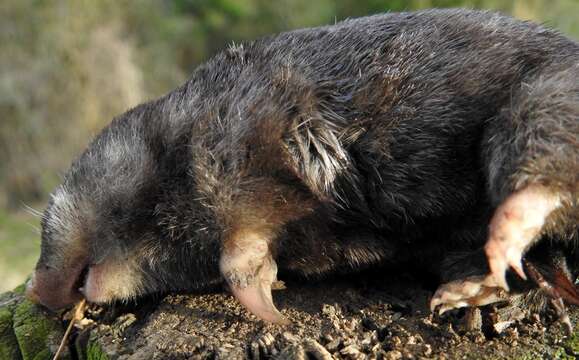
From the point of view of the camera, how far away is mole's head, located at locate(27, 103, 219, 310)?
8.30 ft

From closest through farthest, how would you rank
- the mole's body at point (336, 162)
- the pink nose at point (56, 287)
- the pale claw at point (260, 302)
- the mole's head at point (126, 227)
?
the pale claw at point (260, 302)
the mole's body at point (336, 162)
the mole's head at point (126, 227)
the pink nose at point (56, 287)

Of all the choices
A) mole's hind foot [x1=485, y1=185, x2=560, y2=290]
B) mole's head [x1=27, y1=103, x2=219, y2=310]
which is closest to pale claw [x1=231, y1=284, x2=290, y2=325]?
mole's head [x1=27, y1=103, x2=219, y2=310]

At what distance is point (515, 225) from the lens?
1966 mm

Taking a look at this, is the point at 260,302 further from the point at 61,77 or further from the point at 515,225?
the point at 61,77

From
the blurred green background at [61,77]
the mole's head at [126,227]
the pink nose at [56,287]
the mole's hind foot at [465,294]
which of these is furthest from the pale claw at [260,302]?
the blurred green background at [61,77]

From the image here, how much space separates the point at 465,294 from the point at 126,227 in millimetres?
1439

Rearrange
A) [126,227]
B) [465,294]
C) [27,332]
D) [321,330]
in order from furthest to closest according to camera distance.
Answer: [27,332] → [126,227] → [321,330] → [465,294]

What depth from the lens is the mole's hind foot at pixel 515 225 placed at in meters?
1.97

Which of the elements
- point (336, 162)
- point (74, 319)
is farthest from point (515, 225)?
point (74, 319)

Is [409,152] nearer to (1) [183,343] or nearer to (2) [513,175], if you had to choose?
(2) [513,175]

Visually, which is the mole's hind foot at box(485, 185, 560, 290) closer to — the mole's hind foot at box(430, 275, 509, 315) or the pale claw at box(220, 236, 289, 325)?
→ the mole's hind foot at box(430, 275, 509, 315)

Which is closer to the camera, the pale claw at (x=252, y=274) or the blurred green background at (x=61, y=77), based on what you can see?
the pale claw at (x=252, y=274)

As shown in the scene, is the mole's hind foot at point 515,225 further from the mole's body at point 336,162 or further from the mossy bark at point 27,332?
the mossy bark at point 27,332

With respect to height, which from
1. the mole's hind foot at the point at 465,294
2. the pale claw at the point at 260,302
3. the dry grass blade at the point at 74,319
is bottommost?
the mole's hind foot at the point at 465,294
